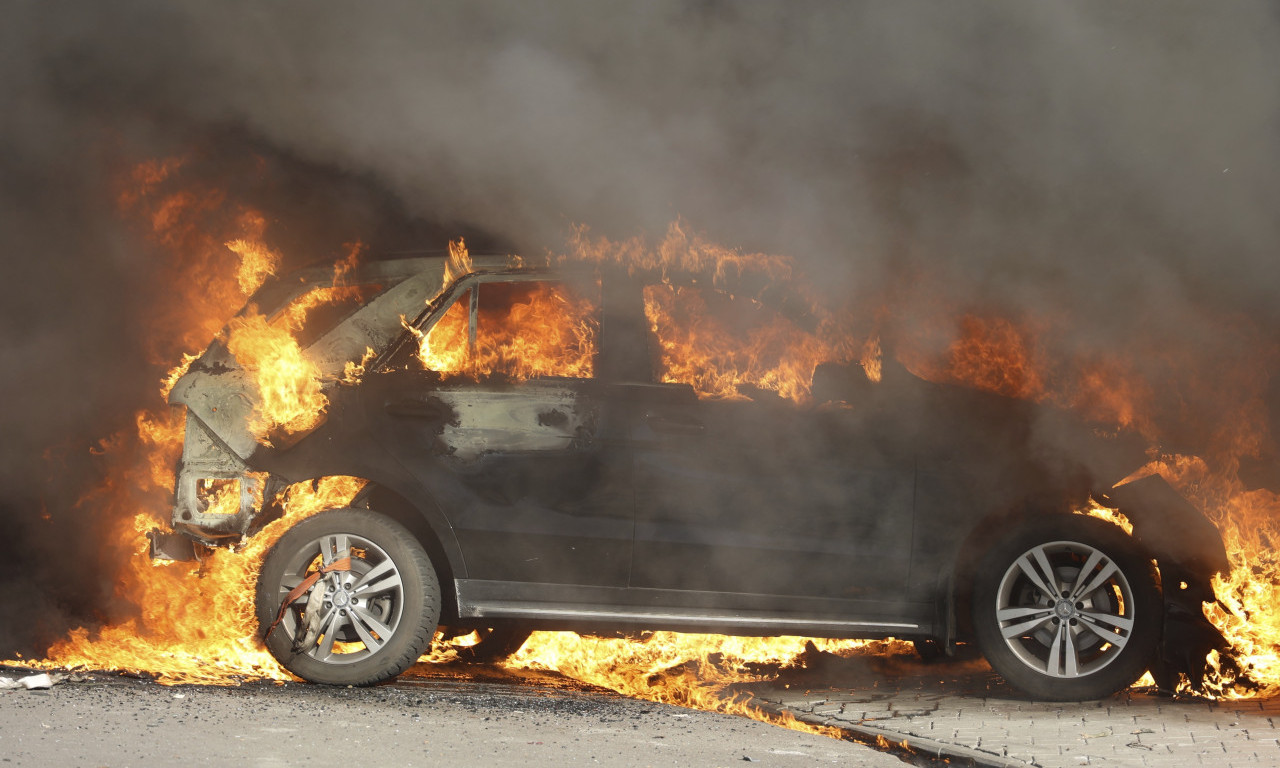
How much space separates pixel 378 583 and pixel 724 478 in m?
1.48

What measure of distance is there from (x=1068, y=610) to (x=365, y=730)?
9.15 feet

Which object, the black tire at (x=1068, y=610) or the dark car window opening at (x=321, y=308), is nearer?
the black tire at (x=1068, y=610)

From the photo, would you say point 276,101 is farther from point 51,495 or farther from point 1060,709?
point 1060,709

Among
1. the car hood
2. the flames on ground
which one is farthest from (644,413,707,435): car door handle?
the car hood

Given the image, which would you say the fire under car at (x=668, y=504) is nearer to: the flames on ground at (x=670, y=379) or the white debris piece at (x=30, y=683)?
the flames on ground at (x=670, y=379)

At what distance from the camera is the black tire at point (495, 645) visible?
236 inches

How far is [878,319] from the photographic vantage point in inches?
218

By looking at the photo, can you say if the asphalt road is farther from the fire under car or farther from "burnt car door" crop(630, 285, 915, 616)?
"burnt car door" crop(630, 285, 915, 616)

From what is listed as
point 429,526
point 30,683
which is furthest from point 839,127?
point 30,683

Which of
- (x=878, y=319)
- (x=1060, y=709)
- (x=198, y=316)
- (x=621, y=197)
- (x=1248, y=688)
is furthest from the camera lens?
(x=198, y=316)

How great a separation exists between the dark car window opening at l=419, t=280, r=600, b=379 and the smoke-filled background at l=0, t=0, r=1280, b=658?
91 centimetres

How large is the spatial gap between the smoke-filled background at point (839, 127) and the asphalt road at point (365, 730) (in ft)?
7.01

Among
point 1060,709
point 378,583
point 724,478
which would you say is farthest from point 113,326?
point 1060,709

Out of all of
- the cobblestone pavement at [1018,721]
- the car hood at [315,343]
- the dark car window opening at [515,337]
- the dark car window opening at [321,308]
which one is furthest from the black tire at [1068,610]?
the dark car window opening at [321,308]
